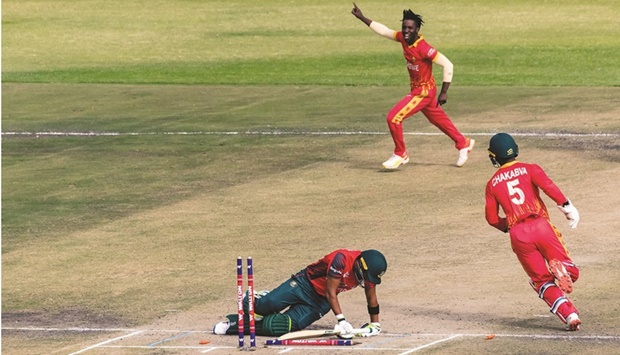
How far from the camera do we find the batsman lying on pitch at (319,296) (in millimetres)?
15664

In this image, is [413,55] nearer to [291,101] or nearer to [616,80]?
[291,101]

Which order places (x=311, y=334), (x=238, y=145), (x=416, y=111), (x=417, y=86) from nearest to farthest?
(x=311, y=334)
(x=416, y=111)
(x=417, y=86)
(x=238, y=145)

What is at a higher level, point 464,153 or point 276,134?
point 276,134

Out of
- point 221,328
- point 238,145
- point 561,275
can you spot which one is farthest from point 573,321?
point 238,145

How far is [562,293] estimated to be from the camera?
626 inches

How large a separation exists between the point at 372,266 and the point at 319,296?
0.94 meters

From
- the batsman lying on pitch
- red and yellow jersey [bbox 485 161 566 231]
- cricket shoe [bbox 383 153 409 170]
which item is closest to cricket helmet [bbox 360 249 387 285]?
the batsman lying on pitch

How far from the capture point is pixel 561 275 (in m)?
15.9

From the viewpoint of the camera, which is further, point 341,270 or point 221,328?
point 221,328

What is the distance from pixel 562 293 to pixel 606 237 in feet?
15.0

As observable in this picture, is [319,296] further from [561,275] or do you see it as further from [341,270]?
[561,275]

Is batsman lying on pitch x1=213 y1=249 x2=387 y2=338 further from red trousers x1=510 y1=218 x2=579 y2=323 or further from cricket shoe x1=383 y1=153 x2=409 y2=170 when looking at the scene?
cricket shoe x1=383 y1=153 x2=409 y2=170

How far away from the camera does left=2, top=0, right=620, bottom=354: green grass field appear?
19.5m

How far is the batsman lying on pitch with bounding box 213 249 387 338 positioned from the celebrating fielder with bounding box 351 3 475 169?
28.0 feet
